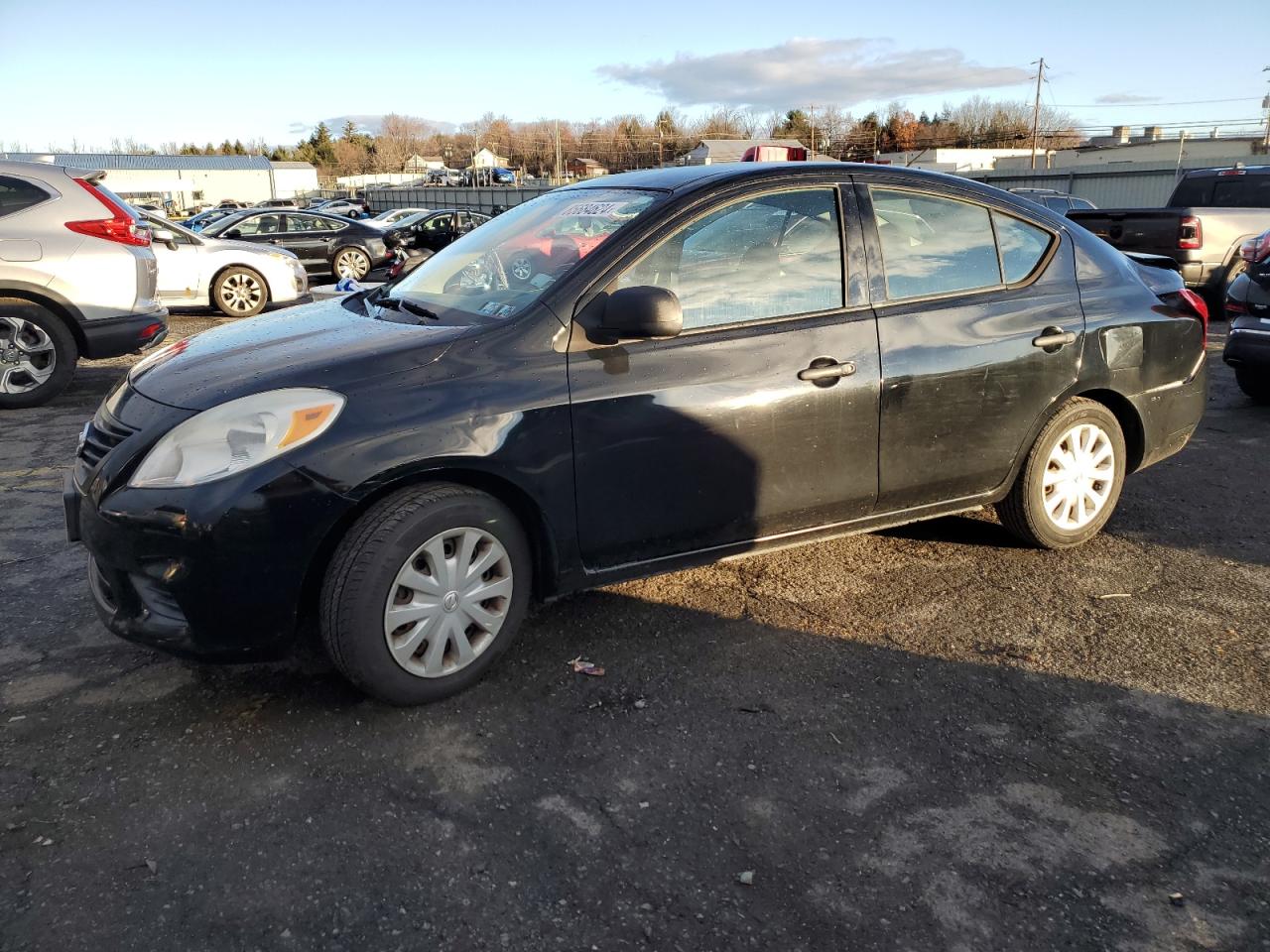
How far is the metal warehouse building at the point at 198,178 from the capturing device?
86.5 meters

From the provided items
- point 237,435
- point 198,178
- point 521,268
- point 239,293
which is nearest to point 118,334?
point 239,293

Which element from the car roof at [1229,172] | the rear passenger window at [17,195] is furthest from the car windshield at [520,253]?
the car roof at [1229,172]

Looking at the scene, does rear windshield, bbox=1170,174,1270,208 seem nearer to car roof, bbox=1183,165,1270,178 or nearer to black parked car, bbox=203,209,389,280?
car roof, bbox=1183,165,1270,178

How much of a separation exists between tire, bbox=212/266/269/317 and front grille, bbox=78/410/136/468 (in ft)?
30.8

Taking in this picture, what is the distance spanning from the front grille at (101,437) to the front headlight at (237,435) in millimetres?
218

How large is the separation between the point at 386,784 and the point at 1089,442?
3.37 meters

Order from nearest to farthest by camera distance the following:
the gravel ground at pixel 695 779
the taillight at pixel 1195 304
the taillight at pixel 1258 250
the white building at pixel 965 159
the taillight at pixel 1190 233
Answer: the gravel ground at pixel 695 779, the taillight at pixel 1195 304, the taillight at pixel 1258 250, the taillight at pixel 1190 233, the white building at pixel 965 159

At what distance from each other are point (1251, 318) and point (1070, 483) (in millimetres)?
3892

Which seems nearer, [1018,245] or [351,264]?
[1018,245]

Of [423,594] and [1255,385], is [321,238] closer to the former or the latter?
[1255,385]

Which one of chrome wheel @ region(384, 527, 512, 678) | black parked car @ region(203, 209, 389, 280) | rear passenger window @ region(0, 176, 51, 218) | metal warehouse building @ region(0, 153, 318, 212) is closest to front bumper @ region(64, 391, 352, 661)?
chrome wheel @ region(384, 527, 512, 678)

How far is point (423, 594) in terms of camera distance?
3146 millimetres

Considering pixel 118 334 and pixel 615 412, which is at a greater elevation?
pixel 615 412

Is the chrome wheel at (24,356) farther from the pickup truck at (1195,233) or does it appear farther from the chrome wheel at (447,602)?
the pickup truck at (1195,233)
